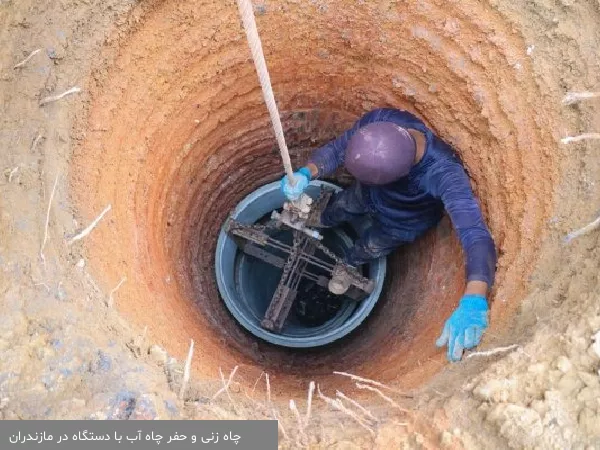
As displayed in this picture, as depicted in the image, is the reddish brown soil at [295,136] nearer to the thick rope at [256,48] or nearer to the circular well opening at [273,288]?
the circular well opening at [273,288]

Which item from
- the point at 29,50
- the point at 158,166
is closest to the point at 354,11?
the point at 158,166

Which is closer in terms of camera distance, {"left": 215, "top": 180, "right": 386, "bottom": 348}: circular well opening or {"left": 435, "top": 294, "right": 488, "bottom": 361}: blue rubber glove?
{"left": 435, "top": 294, "right": 488, "bottom": 361}: blue rubber glove

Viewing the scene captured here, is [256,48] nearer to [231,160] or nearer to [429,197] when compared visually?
[429,197]

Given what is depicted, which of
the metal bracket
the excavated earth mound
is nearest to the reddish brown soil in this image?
the excavated earth mound

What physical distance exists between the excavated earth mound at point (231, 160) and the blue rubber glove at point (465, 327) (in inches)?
3.0

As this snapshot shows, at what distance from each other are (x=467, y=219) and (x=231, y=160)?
6.87 feet

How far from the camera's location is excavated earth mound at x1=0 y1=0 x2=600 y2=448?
2067 mm

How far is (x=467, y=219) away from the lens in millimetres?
2902

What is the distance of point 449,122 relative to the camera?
3.52m

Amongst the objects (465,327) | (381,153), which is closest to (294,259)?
(381,153)

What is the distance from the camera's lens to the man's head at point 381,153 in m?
2.97

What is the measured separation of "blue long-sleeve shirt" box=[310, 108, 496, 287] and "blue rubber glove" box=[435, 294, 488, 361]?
0.49 ft

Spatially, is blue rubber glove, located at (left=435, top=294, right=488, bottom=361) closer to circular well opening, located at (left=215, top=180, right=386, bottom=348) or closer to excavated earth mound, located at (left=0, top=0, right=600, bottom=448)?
excavated earth mound, located at (left=0, top=0, right=600, bottom=448)
